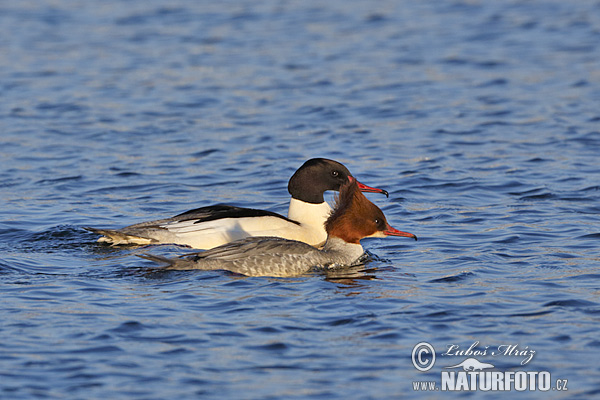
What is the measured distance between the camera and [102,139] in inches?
656

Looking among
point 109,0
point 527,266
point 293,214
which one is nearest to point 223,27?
point 109,0

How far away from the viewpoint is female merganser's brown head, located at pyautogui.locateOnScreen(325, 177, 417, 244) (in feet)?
33.9

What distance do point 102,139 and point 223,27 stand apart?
8.82 metres

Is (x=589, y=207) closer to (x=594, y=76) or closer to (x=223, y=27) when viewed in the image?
(x=594, y=76)

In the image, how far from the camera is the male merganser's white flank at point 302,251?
385 inches

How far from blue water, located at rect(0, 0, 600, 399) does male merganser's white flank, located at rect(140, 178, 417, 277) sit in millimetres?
236
